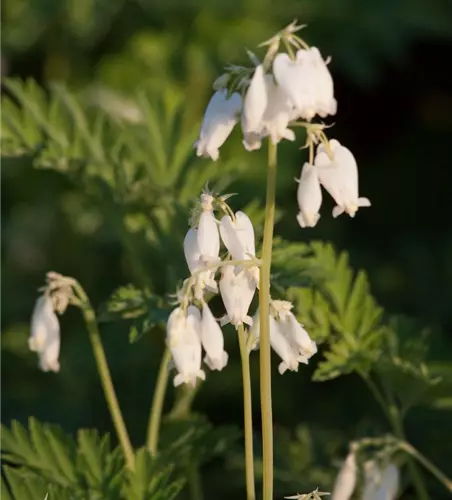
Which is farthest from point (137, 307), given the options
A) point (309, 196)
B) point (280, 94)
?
point (280, 94)

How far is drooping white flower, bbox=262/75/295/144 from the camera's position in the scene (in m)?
1.23

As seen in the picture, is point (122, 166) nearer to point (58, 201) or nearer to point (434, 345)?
point (434, 345)

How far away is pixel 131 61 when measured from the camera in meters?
3.50

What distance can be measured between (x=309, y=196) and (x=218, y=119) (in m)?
0.15

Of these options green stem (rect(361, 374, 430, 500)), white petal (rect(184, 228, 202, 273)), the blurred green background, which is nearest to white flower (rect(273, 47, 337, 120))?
white petal (rect(184, 228, 202, 273))

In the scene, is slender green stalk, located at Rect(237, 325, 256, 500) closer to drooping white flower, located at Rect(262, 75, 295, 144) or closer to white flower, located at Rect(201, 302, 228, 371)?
white flower, located at Rect(201, 302, 228, 371)

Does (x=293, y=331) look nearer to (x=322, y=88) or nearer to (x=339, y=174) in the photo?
(x=339, y=174)

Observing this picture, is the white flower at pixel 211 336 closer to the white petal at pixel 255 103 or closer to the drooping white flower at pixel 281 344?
the drooping white flower at pixel 281 344

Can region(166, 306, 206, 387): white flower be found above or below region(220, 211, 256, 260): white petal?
below

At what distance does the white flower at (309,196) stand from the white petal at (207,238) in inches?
4.5

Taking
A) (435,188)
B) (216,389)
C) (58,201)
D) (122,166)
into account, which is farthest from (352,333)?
(435,188)

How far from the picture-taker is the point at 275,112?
48.5 inches

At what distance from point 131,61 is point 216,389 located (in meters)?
1.22

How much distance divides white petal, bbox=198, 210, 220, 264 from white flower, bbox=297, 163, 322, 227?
113 millimetres
